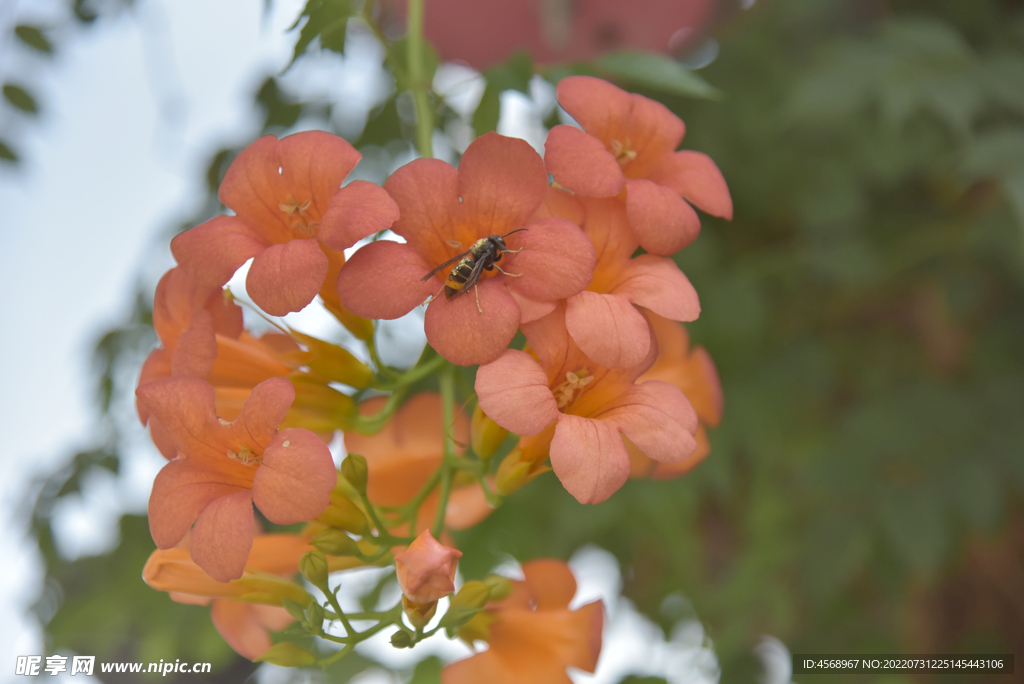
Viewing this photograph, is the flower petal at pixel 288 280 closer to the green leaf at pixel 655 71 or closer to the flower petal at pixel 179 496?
the flower petal at pixel 179 496

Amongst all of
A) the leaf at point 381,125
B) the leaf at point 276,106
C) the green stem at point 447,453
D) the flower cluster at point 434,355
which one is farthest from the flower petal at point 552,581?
the leaf at point 276,106

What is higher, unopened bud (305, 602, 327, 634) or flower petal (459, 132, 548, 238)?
flower petal (459, 132, 548, 238)

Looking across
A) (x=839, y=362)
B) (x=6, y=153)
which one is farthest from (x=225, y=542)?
(x=839, y=362)

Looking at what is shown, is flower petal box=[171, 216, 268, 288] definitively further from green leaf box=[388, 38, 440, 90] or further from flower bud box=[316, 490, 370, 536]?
green leaf box=[388, 38, 440, 90]

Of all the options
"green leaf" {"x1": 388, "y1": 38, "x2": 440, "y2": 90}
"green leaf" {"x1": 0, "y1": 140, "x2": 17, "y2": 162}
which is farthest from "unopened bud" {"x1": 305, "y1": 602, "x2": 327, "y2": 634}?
"green leaf" {"x1": 0, "y1": 140, "x2": 17, "y2": 162}

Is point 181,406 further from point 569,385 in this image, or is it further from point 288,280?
point 569,385

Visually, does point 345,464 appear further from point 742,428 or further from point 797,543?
point 797,543
